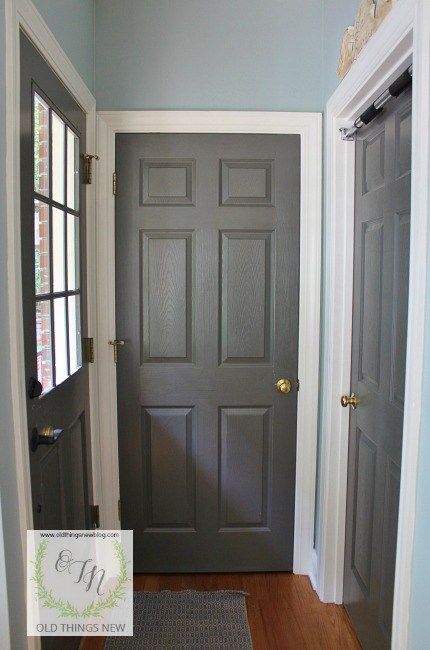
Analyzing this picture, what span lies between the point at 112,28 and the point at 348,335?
63.6 inches

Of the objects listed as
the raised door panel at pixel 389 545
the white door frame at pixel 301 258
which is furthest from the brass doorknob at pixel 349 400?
the raised door panel at pixel 389 545

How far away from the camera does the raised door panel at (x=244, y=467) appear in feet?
7.30

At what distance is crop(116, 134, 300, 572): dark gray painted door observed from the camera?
2.13 meters

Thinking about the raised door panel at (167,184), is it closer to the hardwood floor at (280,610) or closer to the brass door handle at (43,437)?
the brass door handle at (43,437)

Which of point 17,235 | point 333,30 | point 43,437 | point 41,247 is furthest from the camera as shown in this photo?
point 333,30

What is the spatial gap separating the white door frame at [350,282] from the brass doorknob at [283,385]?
152mm

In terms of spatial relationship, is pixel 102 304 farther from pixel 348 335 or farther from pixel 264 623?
pixel 264 623

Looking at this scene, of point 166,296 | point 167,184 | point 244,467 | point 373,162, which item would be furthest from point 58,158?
point 244,467

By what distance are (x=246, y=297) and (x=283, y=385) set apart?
43cm

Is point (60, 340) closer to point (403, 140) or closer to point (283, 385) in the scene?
point (283, 385)

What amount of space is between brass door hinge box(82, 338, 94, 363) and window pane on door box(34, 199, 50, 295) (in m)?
0.50

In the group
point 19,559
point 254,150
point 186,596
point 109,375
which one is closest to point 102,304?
point 109,375

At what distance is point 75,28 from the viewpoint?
5.87 ft

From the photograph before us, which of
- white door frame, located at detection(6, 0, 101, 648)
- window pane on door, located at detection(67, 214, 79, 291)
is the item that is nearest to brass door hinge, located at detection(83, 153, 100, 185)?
window pane on door, located at detection(67, 214, 79, 291)
